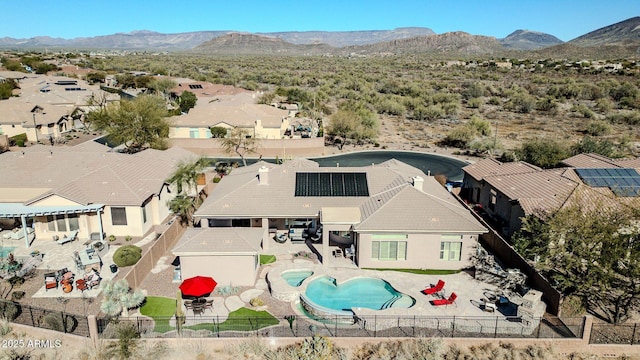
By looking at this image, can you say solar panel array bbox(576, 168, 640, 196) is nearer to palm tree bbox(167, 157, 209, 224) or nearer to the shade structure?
the shade structure

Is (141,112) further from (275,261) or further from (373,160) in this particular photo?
(275,261)

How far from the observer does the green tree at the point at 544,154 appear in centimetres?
4025

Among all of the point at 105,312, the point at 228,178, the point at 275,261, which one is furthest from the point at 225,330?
the point at 228,178

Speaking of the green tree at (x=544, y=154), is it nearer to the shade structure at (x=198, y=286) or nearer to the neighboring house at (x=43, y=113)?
the shade structure at (x=198, y=286)

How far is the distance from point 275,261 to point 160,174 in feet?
41.1

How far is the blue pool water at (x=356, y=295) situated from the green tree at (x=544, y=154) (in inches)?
1006

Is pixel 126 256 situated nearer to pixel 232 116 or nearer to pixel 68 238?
pixel 68 238

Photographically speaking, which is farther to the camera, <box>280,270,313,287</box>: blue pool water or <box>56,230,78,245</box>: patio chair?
<box>56,230,78,245</box>: patio chair

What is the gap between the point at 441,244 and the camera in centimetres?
2428

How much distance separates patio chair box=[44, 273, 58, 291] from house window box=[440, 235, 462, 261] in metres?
20.0

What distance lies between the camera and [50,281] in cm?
2186

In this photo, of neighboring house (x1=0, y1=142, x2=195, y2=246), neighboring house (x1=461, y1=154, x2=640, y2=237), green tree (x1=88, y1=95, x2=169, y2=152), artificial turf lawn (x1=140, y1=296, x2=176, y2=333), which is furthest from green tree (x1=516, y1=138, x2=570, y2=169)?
green tree (x1=88, y1=95, x2=169, y2=152)

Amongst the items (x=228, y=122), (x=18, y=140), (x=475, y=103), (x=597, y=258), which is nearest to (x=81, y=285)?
(x=597, y=258)

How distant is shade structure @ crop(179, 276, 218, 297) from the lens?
20.0 m
